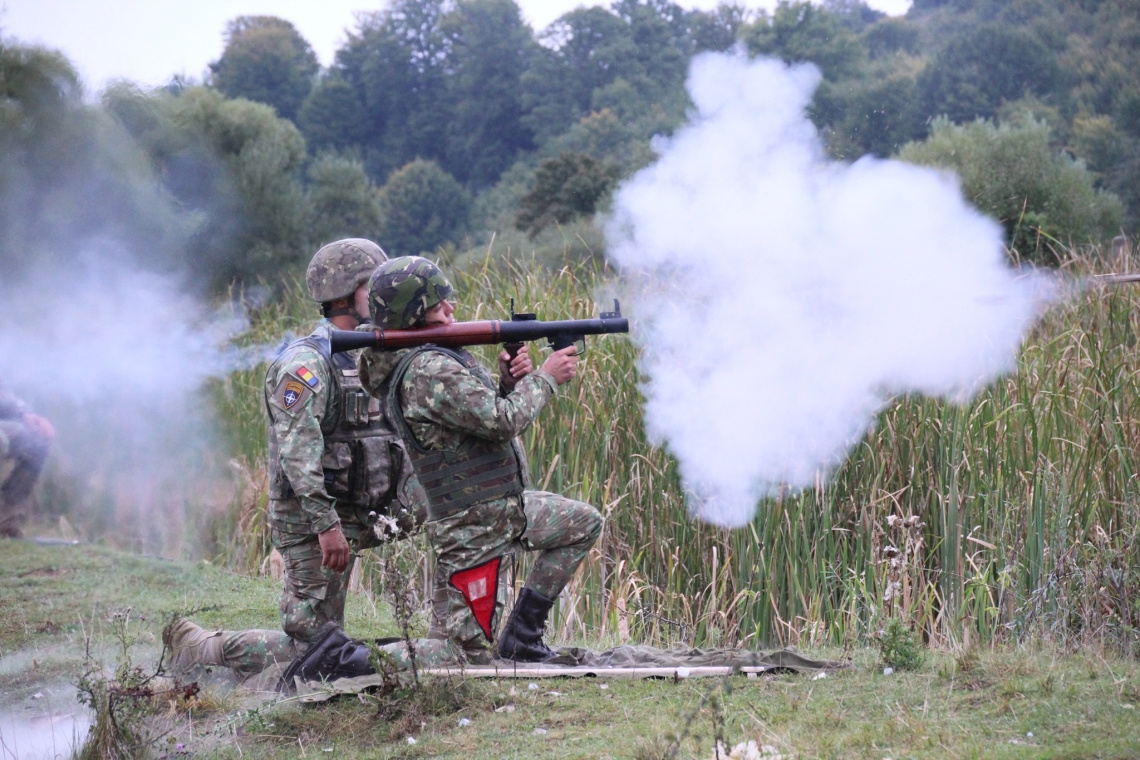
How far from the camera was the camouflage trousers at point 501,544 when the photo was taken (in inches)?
196

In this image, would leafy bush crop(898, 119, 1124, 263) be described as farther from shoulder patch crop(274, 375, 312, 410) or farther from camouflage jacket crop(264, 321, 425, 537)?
shoulder patch crop(274, 375, 312, 410)

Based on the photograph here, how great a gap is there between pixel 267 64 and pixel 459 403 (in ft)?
112

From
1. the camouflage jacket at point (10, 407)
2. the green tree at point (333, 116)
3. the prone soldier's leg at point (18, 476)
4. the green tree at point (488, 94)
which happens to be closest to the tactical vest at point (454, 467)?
the prone soldier's leg at point (18, 476)

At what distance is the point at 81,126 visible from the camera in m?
13.0

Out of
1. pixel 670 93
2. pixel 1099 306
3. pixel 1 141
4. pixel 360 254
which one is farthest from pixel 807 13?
pixel 360 254

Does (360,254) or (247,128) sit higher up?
(247,128)

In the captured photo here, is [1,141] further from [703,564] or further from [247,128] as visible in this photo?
[703,564]

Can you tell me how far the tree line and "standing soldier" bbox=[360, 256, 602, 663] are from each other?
3376 mm

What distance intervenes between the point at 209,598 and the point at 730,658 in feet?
13.6

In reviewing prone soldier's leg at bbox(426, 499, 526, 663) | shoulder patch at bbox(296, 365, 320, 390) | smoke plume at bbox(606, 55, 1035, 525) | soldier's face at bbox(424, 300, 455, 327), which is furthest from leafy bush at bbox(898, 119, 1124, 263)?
shoulder patch at bbox(296, 365, 320, 390)

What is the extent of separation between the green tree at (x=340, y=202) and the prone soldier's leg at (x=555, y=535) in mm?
20202

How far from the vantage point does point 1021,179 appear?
47.4 ft

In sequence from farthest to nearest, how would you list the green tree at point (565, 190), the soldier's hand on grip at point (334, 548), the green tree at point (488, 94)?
the green tree at point (488, 94)
the green tree at point (565, 190)
the soldier's hand on grip at point (334, 548)

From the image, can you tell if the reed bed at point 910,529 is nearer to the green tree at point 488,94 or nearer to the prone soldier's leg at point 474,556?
the prone soldier's leg at point 474,556
